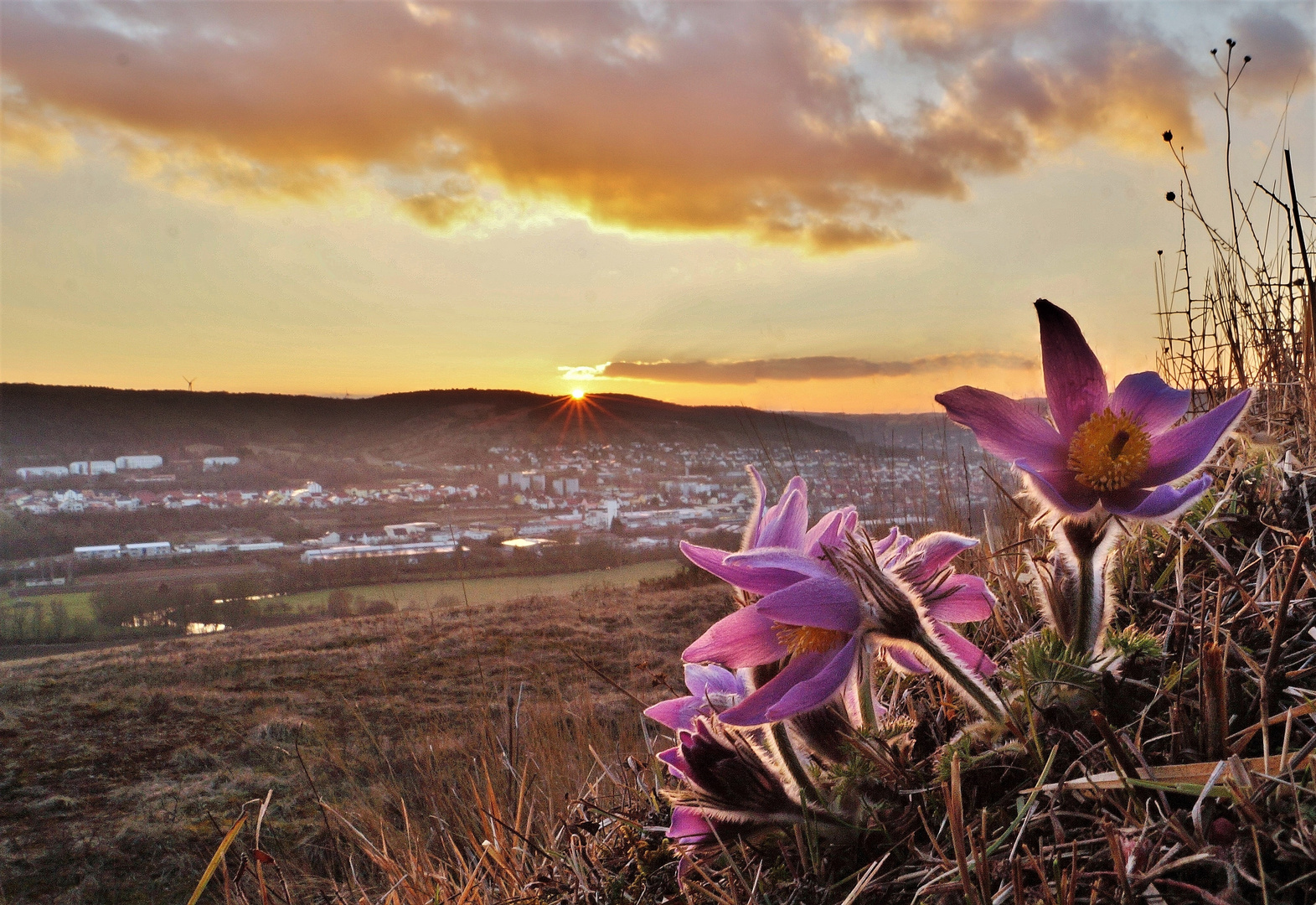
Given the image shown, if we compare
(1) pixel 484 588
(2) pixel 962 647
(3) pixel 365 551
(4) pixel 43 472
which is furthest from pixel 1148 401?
(4) pixel 43 472

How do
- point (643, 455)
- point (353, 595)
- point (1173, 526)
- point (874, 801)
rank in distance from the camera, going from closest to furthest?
point (874, 801), point (1173, 526), point (353, 595), point (643, 455)

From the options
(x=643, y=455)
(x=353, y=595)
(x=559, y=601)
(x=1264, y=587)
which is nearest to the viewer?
(x=1264, y=587)

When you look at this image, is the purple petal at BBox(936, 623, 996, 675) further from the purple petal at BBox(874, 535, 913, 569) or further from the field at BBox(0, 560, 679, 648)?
the field at BBox(0, 560, 679, 648)

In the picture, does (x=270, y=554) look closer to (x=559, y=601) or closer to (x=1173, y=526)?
(x=559, y=601)

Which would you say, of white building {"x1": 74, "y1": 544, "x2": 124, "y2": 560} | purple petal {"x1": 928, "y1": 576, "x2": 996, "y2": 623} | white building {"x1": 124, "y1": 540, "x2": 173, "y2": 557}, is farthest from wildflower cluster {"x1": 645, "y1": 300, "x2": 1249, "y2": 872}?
white building {"x1": 74, "y1": 544, "x2": 124, "y2": 560}

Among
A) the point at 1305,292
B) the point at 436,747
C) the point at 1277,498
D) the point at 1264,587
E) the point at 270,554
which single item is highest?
the point at 1305,292

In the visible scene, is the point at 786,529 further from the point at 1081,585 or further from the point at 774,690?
the point at 1081,585

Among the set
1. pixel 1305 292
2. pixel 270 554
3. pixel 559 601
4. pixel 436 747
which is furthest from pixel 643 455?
pixel 1305 292
